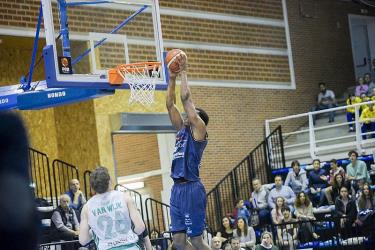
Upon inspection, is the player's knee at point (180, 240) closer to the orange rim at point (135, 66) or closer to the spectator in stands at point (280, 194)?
the orange rim at point (135, 66)

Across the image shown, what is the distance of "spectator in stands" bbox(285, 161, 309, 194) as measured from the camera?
20.2 m

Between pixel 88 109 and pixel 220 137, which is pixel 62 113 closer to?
pixel 88 109

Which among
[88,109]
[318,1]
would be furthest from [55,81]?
[318,1]

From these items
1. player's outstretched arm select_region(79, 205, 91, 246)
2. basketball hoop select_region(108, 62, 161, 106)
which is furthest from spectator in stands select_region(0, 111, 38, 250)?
basketball hoop select_region(108, 62, 161, 106)

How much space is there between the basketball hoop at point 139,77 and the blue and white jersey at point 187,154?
3876mm

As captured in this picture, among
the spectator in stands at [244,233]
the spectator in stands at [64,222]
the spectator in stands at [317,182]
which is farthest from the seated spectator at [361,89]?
the spectator in stands at [64,222]

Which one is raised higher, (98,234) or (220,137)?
(220,137)

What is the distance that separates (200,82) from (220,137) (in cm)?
170

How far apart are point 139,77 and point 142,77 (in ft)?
0.16

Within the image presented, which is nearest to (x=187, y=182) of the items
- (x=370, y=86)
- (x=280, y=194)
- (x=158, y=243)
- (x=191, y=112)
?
(x=191, y=112)

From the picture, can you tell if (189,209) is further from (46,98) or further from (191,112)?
(46,98)

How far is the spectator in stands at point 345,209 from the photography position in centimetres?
1712

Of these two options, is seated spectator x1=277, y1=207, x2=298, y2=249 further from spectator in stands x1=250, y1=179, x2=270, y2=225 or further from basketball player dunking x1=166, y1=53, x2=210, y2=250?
basketball player dunking x1=166, y1=53, x2=210, y2=250

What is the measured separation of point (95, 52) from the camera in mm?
12680
